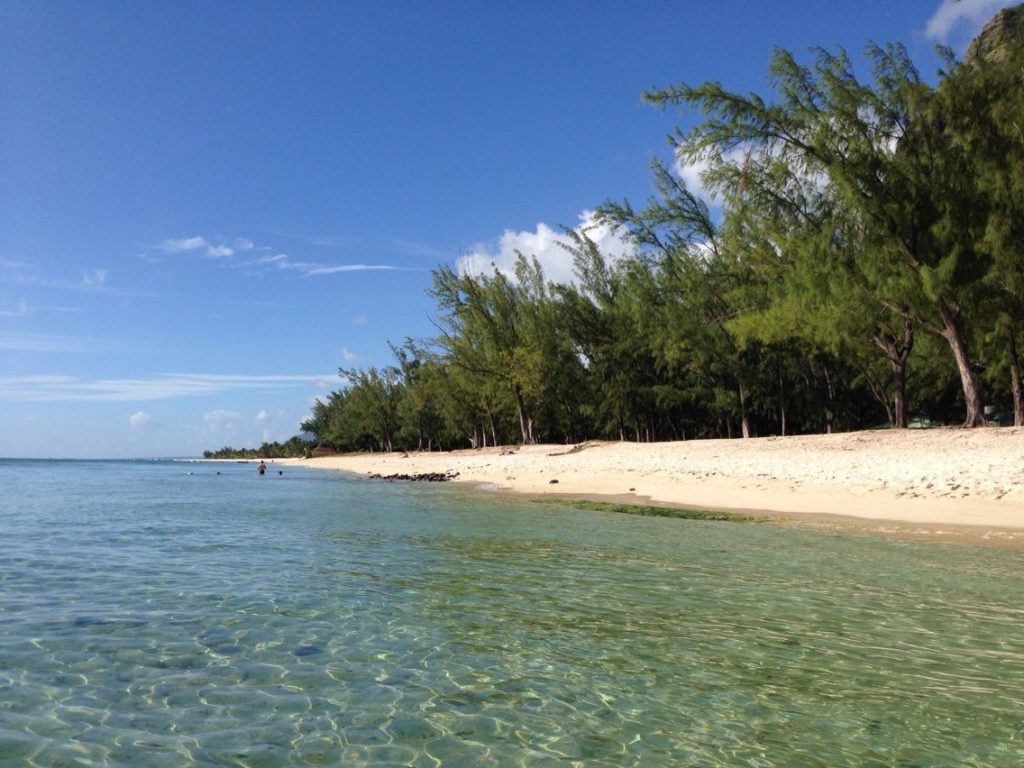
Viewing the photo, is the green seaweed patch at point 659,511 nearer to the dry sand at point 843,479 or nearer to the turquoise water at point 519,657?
the dry sand at point 843,479

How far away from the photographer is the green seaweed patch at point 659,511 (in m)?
19.1

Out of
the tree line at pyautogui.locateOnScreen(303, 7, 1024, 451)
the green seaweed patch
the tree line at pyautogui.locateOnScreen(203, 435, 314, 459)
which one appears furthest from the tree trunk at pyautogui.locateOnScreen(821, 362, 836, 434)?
the tree line at pyautogui.locateOnScreen(203, 435, 314, 459)

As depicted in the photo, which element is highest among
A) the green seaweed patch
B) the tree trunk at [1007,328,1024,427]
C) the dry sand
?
the tree trunk at [1007,328,1024,427]

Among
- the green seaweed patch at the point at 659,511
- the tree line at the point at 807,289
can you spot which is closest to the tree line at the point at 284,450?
the tree line at the point at 807,289

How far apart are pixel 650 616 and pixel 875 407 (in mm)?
59903

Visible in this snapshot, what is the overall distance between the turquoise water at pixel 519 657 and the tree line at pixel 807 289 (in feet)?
62.6

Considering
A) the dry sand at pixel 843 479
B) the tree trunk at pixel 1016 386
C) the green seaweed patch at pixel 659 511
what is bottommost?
the green seaweed patch at pixel 659 511

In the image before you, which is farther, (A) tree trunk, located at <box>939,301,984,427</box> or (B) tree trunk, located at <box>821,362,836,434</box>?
(B) tree trunk, located at <box>821,362,836,434</box>

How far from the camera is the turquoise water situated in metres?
5.02

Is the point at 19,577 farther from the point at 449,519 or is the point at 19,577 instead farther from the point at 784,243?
the point at 784,243

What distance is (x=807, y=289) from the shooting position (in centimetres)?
3266

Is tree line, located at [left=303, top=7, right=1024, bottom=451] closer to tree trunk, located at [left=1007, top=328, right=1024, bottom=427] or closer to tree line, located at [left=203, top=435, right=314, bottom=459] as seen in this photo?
tree trunk, located at [left=1007, top=328, right=1024, bottom=427]

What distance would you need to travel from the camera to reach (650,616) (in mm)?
8531

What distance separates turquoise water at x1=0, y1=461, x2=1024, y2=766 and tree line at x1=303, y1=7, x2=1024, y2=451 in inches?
751
